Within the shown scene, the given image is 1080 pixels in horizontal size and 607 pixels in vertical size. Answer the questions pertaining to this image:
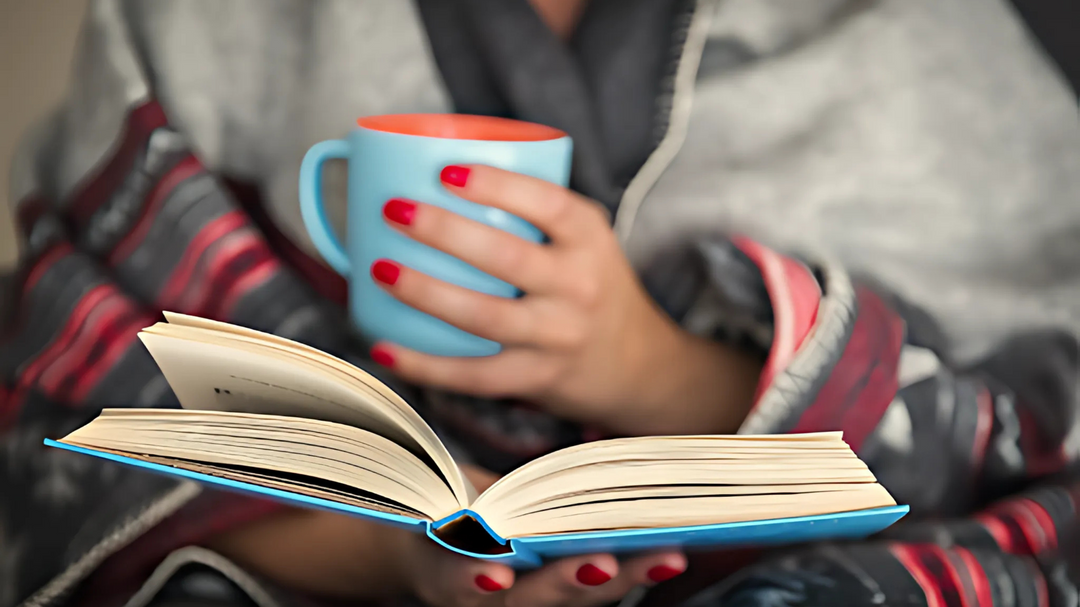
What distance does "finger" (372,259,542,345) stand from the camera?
1.70ft

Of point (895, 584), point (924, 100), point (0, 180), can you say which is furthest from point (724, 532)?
point (0, 180)

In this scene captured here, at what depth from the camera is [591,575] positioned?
42 cm

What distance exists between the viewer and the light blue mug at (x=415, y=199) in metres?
0.51

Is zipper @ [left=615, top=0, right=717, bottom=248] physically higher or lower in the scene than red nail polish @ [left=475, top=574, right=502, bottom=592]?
higher

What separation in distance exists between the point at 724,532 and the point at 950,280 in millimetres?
522

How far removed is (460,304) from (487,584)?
0.18 meters

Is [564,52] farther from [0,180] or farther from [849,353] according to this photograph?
[0,180]

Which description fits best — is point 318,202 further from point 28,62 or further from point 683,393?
point 28,62

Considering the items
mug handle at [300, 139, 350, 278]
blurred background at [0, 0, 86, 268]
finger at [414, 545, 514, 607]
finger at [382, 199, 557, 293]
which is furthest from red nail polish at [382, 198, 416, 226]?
blurred background at [0, 0, 86, 268]

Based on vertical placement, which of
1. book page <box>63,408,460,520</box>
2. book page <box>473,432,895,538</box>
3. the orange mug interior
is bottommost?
book page <box>473,432,895,538</box>

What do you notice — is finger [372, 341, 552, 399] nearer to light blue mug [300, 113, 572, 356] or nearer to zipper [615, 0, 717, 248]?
light blue mug [300, 113, 572, 356]

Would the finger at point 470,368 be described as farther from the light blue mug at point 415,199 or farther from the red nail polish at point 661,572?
the red nail polish at point 661,572

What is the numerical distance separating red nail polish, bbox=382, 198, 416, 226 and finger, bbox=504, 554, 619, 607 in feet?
0.76

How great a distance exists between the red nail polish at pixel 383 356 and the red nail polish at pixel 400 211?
0.09 metres
